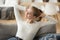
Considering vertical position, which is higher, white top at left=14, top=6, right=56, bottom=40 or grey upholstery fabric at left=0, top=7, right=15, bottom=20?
grey upholstery fabric at left=0, top=7, right=15, bottom=20

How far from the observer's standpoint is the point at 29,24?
1.60 meters

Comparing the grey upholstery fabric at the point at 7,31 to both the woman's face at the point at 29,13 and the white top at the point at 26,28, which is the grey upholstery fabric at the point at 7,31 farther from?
the woman's face at the point at 29,13

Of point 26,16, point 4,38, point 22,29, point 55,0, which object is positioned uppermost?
point 55,0

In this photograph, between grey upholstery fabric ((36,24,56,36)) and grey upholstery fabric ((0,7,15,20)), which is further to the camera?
grey upholstery fabric ((0,7,15,20))

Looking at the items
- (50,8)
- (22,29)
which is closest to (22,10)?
(22,29)

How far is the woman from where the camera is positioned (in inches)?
61.7

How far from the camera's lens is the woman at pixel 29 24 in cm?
157

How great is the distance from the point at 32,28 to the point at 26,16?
0.15 metres

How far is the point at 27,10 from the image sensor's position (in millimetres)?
1586

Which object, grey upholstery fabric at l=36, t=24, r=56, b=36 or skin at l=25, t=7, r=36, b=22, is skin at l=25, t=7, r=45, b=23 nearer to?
skin at l=25, t=7, r=36, b=22

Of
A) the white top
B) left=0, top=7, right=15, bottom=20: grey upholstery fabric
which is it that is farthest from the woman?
left=0, top=7, right=15, bottom=20: grey upholstery fabric

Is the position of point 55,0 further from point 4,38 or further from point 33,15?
point 4,38

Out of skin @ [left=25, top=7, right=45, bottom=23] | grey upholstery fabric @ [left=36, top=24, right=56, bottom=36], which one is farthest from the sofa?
skin @ [left=25, top=7, right=45, bottom=23]

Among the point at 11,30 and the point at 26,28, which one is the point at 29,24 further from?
the point at 11,30
